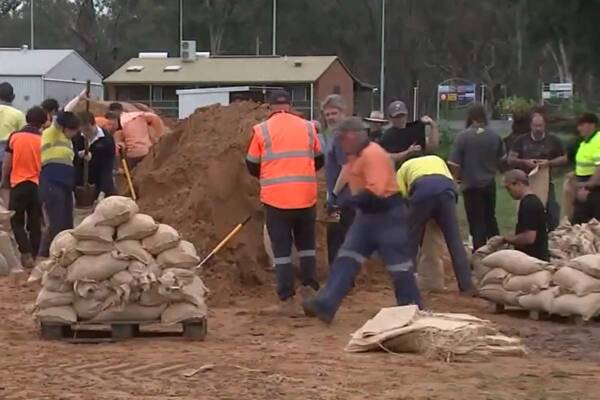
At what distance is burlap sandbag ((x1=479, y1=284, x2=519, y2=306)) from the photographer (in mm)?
11086

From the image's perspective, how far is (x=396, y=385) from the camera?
767cm

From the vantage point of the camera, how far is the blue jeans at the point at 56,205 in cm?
1339

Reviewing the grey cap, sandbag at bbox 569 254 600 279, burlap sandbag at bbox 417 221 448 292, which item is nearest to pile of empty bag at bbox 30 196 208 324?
sandbag at bbox 569 254 600 279

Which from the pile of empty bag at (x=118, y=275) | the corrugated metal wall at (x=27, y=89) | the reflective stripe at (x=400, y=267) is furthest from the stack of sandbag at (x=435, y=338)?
the corrugated metal wall at (x=27, y=89)

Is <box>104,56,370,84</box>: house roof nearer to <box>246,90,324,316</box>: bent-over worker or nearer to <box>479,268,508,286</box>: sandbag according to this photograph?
<box>479,268,508,286</box>: sandbag

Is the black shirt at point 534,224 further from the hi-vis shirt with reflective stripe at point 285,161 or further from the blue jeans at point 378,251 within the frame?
the hi-vis shirt with reflective stripe at point 285,161

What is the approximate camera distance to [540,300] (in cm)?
1077

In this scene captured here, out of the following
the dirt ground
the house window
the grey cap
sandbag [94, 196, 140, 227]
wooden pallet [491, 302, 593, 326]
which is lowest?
wooden pallet [491, 302, 593, 326]

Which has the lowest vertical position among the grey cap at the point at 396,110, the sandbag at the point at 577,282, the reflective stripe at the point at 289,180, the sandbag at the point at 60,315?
the sandbag at the point at 60,315

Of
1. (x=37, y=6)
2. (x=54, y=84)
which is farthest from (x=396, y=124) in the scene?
(x=37, y=6)

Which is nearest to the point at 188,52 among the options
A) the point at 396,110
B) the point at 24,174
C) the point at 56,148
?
the point at 24,174

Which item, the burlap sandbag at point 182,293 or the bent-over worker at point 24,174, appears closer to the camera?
the burlap sandbag at point 182,293

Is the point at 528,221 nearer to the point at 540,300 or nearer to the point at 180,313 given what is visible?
the point at 540,300

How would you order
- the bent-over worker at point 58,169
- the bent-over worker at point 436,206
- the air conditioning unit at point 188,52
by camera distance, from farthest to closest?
1. the air conditioning unit at point 188,52
2. the bent-over worker at point 58,169
3. the bent-over worker at point 436,206
